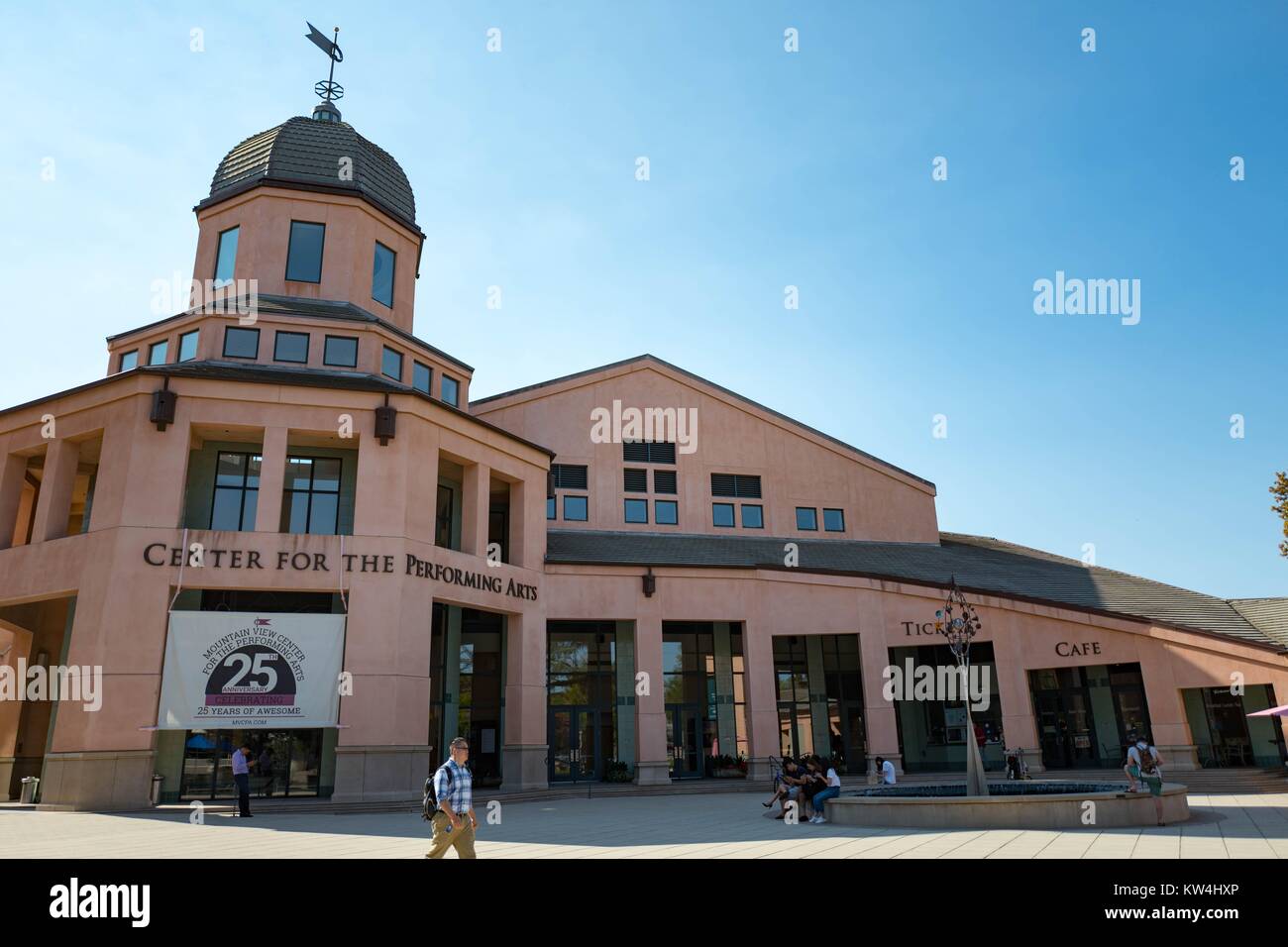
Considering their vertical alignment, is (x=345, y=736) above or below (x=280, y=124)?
below

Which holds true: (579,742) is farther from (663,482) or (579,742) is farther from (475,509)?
(663,482)

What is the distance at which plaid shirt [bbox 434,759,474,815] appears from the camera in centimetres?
1002

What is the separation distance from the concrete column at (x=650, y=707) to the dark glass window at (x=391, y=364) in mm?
12288

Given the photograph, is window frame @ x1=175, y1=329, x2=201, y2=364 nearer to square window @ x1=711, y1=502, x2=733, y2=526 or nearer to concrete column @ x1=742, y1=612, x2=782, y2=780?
square window @ x1=711, y1=502, x2=733, y2=526

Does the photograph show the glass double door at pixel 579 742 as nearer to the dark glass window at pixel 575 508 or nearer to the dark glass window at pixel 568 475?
the dark glass window at pixel 575 508

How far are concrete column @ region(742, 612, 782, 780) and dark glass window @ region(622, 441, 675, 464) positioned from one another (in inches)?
395

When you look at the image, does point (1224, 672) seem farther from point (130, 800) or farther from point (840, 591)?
point (130, 800)

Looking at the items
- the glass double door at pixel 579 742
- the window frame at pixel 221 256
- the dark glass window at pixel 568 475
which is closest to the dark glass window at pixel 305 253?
the window frame at pixel 221 256

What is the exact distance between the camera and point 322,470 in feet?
88.0

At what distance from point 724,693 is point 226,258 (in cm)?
2548

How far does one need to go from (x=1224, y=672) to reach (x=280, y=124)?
39.3 metres

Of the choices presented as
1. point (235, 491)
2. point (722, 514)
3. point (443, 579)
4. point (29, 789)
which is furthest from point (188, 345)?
point (722, 514)

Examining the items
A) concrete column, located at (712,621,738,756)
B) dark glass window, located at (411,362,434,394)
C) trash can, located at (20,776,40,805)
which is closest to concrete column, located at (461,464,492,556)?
dark glass window, located at (411,362,434,394)
